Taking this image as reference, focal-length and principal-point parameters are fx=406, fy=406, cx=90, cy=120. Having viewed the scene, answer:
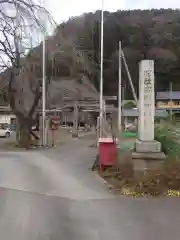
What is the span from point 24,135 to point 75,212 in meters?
18.2

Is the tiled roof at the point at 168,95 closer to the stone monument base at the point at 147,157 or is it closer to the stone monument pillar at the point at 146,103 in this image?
the stone monument pillar at the point at 146,103

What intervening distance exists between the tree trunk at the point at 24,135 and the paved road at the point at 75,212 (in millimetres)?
13016

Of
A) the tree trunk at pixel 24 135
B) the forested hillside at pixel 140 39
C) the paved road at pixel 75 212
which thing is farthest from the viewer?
the forested hillside at pixel 140 39

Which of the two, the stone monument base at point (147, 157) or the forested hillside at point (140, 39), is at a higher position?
the forested hillside at point (140, 39)

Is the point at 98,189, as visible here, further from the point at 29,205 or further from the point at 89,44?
the point at 89,44

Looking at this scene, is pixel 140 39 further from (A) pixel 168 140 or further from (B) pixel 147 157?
(B) pixel 147 157

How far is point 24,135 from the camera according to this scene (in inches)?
1005

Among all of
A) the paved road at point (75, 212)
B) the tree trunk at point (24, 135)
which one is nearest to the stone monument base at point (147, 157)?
the paved road at point (75, 212)

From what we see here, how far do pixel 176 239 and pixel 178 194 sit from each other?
10.6ft

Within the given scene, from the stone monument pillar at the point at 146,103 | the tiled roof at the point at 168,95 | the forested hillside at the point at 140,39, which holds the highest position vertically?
the forested hillside at the point at 140,39

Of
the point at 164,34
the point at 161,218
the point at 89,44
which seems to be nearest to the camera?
the point at 161,218

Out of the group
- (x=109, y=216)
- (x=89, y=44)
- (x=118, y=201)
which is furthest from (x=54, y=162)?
(x=89, y=44)

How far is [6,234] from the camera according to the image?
6234 mm

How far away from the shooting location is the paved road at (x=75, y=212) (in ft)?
20.9
